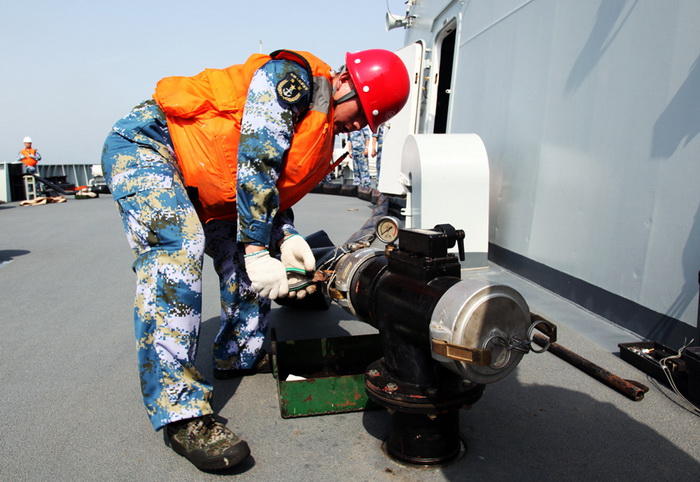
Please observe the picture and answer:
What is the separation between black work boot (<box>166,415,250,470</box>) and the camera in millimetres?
1774

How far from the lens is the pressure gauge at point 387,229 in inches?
85.1

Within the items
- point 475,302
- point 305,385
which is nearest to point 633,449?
point 475,302

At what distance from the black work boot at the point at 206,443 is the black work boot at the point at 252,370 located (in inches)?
25.1

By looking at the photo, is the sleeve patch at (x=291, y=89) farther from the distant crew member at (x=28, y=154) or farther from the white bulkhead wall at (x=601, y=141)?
the distant crew member at (x=28, y=154)

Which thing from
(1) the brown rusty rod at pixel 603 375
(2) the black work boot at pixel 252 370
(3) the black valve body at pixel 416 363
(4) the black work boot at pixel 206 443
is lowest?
(2) the black work boot at pixel 252 370

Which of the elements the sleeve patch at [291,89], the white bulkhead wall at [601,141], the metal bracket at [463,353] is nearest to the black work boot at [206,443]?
the metal bracket at [463,353]

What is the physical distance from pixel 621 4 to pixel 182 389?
3.30 m

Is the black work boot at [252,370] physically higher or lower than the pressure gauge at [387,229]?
lower

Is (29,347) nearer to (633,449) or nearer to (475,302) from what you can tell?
(475,302)

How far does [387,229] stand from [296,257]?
1.34ft

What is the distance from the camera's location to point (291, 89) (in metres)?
1.92

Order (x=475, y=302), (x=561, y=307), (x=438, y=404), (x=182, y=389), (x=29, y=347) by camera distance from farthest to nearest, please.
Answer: (x=561, y=307)
(x=29, y=347)
(x=182, y=389)
(x=438, y=404)
(x=475, y=302)

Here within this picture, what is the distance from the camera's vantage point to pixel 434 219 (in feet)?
14.0

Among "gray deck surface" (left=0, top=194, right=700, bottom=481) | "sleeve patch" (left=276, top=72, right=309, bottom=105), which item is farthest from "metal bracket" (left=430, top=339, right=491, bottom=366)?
"sleeve patch" (left=276, top=72, right=309, bottom=105)
